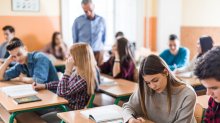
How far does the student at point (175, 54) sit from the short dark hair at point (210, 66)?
10.7 feet

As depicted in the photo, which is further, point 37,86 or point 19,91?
point 37,86

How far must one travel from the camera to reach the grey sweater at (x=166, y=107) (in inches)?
77.3

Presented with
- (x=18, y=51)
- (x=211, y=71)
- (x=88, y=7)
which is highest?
(x=88, y=7)

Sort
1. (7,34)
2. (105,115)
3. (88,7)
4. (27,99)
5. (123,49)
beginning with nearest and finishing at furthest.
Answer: (105,115) → (27,99) → (123,49) → (88,7) → (7,34)

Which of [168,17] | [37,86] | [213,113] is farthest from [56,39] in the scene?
[213,113]

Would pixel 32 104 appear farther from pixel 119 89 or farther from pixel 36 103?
pixel 119 89

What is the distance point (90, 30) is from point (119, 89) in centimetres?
228

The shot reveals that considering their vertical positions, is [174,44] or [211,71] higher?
[211,71]

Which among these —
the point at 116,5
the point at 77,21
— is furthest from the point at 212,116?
the point at 116,5

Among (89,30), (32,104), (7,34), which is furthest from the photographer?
(7,34)

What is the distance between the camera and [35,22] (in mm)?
6031

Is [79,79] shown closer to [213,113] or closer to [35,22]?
[213,113]

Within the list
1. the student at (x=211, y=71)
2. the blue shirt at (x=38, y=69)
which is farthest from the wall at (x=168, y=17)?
the student at (x=211, y=71)

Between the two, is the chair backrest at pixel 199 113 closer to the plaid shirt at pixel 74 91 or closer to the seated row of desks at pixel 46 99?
the seated row of desks at pixel 46 99
